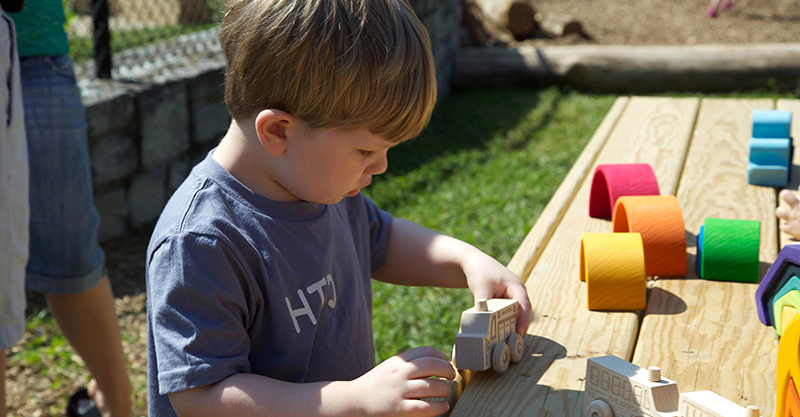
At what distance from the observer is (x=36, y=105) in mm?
2055

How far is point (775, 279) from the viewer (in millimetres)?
1292

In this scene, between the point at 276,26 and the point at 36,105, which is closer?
the point at 276,26

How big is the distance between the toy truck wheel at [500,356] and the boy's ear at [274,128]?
474 millimetres

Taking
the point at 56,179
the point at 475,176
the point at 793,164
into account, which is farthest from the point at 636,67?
the point at 56,179

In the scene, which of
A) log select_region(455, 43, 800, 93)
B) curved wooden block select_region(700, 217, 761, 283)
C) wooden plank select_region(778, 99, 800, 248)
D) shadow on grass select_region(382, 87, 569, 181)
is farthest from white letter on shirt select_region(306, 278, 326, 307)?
log select_region(455, 43, 800, 93)

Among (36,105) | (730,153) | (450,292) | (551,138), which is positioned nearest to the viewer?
(36,105)

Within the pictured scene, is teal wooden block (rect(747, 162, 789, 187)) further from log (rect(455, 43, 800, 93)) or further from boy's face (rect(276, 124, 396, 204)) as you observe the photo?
log (rect(455, 43, 800, 93))

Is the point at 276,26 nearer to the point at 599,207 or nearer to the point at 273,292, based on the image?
the point at 273,292

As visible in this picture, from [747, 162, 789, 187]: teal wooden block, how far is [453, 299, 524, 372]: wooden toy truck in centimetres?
117

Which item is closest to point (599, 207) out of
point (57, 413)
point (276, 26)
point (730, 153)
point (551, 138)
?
point (730, 153)

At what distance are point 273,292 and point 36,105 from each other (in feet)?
4.23

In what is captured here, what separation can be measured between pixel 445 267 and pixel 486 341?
398 millimetres

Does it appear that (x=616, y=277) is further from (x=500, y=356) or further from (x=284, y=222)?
(x=284, y=222)

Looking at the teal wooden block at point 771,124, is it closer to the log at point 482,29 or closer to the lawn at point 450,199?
the lawn at point 450,199
